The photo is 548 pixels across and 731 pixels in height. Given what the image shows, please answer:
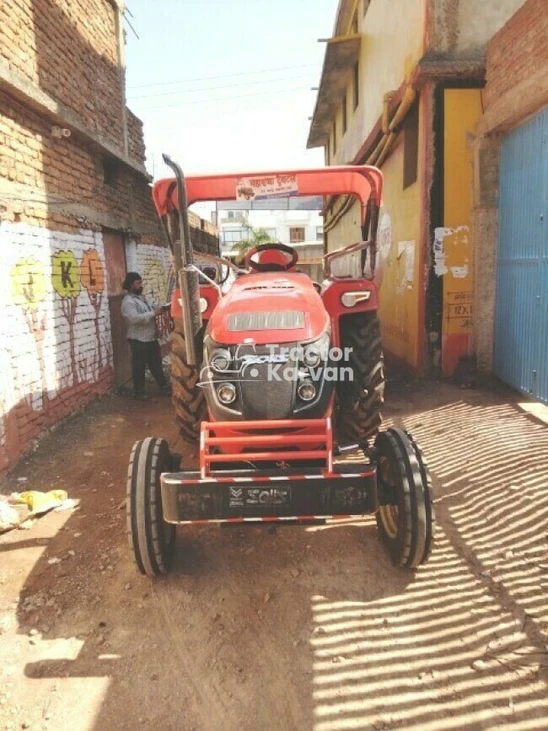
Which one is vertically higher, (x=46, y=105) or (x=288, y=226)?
(x=288, y=226)

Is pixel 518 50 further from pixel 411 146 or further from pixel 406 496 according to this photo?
pixel 406 496

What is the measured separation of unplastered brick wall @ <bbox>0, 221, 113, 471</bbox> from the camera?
4812 millimetres

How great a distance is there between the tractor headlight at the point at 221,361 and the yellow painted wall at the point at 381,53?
6150 mm

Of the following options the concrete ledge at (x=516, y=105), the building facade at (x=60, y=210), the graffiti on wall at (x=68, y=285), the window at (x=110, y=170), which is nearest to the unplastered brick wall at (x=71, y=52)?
the building facade at (x=60, y=210)

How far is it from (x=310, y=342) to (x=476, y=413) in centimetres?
341

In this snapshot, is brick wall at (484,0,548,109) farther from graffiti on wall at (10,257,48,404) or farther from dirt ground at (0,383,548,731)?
graffiti on wall at (10,257,48,404)

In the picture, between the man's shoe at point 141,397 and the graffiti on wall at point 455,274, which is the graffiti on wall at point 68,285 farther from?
the graffiti on wall at point 455,274

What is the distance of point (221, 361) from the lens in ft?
10.1

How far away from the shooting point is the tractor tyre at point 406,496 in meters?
2.88

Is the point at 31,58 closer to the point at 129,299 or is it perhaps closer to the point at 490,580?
the point at 129,299

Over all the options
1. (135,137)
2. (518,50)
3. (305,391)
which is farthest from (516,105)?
(135,137)

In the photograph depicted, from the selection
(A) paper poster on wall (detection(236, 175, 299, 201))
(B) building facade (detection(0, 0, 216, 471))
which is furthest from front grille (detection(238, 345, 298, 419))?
(B) building facade (detection(0, 0, 216, 471))

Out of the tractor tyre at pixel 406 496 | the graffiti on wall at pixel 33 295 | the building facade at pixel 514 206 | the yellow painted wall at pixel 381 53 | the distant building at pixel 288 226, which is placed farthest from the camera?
the distant building at pixel 288 226

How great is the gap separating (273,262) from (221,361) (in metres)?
1.93
